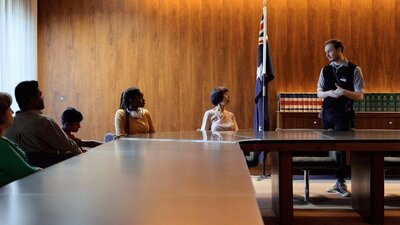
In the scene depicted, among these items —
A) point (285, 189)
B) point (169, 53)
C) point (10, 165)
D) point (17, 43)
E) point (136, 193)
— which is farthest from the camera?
point (169, 53)

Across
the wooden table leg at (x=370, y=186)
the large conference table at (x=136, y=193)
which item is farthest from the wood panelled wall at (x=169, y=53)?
the large conference table at (x=136, y=193)

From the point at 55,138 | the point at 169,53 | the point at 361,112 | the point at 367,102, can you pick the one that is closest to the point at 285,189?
the point at 55,138

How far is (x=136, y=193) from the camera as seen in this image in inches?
52.9

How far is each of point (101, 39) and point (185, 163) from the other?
5058 millimetres

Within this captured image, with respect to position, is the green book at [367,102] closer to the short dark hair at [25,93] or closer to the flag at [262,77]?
the flag at [262,77]

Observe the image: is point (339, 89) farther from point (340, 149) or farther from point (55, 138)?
point (55, 138)

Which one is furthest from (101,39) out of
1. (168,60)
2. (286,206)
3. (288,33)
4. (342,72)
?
(286,206)

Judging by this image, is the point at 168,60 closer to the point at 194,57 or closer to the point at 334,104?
the point at 194,57

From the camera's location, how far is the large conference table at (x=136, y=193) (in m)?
1.04

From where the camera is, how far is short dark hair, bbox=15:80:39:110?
2954mm

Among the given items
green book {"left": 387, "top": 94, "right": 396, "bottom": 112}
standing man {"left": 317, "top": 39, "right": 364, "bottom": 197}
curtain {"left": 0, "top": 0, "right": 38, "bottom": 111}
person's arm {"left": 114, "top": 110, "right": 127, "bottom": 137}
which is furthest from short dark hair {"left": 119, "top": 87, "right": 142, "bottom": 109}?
green book {"left": 387, "top": 94, "right": 396, "bottom": 112}

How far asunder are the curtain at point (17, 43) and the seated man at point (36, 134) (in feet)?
9.48

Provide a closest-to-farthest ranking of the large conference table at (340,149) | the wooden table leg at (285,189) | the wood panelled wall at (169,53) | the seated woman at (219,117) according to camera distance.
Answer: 1. the large conference table at (340,149)
2. the wooden table leg at (285,189)
3. the seated woman at (219,117)
4. the wood panelled wall at (169,53)

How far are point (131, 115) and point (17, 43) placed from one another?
7.89 feet
